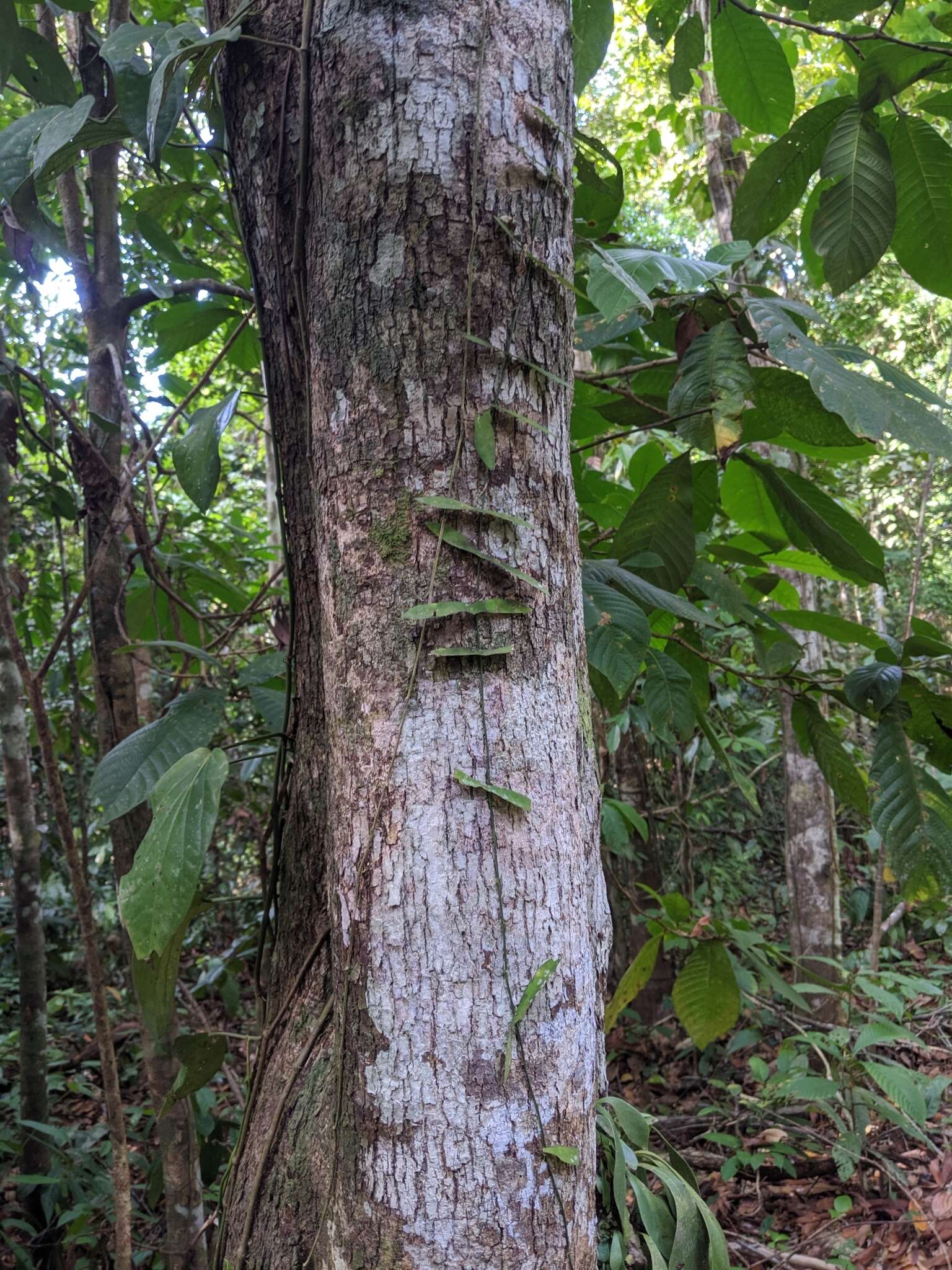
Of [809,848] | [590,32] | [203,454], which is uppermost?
[590,32]

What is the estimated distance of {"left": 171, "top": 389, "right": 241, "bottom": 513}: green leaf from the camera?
1271 millimetres

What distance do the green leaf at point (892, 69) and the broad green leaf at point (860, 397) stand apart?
1.24ft

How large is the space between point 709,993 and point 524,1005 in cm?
94

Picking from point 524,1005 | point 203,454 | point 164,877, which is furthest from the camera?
point 203,454

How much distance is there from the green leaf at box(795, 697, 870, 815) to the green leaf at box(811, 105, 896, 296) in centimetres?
66

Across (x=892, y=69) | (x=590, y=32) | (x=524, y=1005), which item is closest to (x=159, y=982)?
(x=524, y=1005)

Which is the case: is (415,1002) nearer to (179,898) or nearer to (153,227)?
(179,898)

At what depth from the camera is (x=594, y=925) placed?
82cm

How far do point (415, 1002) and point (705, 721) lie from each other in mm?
861

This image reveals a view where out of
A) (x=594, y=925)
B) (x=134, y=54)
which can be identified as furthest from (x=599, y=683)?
(x=134, y=54)

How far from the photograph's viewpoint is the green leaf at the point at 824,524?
121 centimetres

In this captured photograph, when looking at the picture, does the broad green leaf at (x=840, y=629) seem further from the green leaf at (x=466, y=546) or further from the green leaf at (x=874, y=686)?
the green leaf at (x=466, y=546)

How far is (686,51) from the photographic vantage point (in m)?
1.64

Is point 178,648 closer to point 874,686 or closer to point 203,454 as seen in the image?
point 203,454
